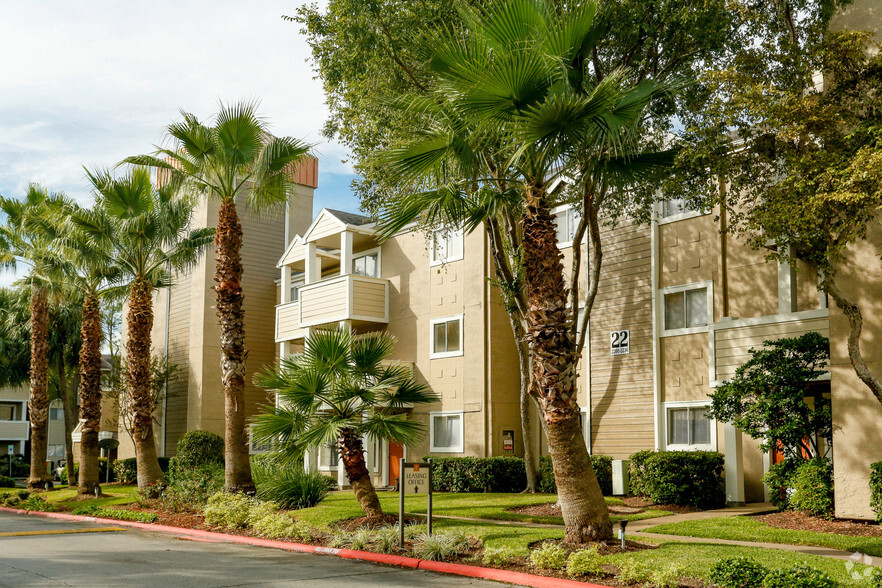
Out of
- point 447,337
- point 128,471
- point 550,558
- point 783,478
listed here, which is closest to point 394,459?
point 447,337

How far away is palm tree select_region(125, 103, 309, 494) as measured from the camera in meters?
18.9

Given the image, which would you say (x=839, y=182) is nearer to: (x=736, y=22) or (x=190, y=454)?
(x=736, y=22)

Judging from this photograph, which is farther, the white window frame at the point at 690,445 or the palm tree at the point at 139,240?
the palm tree at the point at 139,240

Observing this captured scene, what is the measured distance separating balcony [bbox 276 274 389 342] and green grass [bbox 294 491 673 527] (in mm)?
7105

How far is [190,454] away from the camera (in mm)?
29922

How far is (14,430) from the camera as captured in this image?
5756cm

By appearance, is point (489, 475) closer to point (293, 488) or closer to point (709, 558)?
point (293, 488)

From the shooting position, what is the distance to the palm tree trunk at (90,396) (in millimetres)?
25781

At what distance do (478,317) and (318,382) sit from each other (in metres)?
10.7

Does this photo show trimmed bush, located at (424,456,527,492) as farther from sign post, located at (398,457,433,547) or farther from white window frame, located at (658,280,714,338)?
sign post, located at (398,457,433,547)

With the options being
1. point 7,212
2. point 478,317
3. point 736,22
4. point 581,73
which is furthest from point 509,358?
point 7,212

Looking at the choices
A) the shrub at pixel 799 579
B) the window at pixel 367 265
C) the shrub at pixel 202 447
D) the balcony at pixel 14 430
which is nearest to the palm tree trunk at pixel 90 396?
the shrub at pixel 202 447

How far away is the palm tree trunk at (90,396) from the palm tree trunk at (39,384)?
4.38 meters

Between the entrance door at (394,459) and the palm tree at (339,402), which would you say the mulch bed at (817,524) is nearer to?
the palm tree at (339,402)
